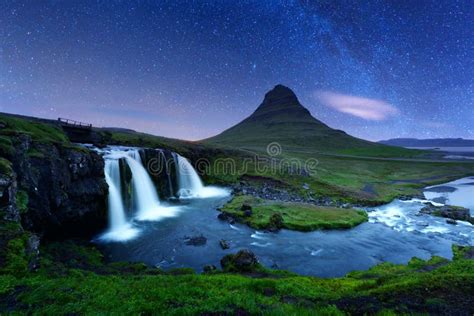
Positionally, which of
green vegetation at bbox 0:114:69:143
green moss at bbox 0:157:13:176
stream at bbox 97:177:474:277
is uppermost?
green vegetation at bbox 0:114:69:143

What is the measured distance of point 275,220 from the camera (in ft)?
124

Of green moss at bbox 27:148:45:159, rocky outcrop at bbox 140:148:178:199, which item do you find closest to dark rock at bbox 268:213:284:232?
rocky outcrop at bbox 140:148:178:199

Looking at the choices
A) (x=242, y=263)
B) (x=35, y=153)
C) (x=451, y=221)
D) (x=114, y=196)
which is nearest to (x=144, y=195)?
(x=114, y=196)

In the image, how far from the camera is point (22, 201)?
2181 centimetres

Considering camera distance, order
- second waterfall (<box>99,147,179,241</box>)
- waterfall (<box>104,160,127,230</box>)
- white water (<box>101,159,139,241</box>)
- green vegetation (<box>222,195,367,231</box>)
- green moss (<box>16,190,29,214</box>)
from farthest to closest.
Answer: green vegetation (<box>222,195,367,231</box>)
waterfall (<box>104,160,127,230</box>)
second waterfall (<box>99,147,179,241</box>)
white water (<box>101,159,139,241</box>)
green moss (<box>16,190,29,214</box>)

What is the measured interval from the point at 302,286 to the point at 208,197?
4390 cm

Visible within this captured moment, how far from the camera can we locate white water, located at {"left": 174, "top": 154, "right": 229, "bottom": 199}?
61406 mm

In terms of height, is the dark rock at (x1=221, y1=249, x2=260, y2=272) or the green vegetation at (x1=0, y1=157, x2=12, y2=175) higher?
the green vegetation at (x1=0, y1=157, x2=12, y2=175)

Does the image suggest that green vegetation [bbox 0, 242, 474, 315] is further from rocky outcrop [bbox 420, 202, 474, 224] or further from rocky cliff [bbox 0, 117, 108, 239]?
rocky outcrop [bbox 420, 202, 474, 224]

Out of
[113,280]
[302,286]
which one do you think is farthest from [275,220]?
[113,280]

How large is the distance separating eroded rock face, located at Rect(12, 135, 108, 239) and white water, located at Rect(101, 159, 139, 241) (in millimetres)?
1581

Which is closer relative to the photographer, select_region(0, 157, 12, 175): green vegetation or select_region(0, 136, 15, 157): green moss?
select_region(0, 157, 12, 175): green vegetation

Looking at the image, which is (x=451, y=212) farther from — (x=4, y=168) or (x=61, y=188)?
(x=4, y=168)

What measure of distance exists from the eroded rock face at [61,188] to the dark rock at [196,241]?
1313 centimetres
